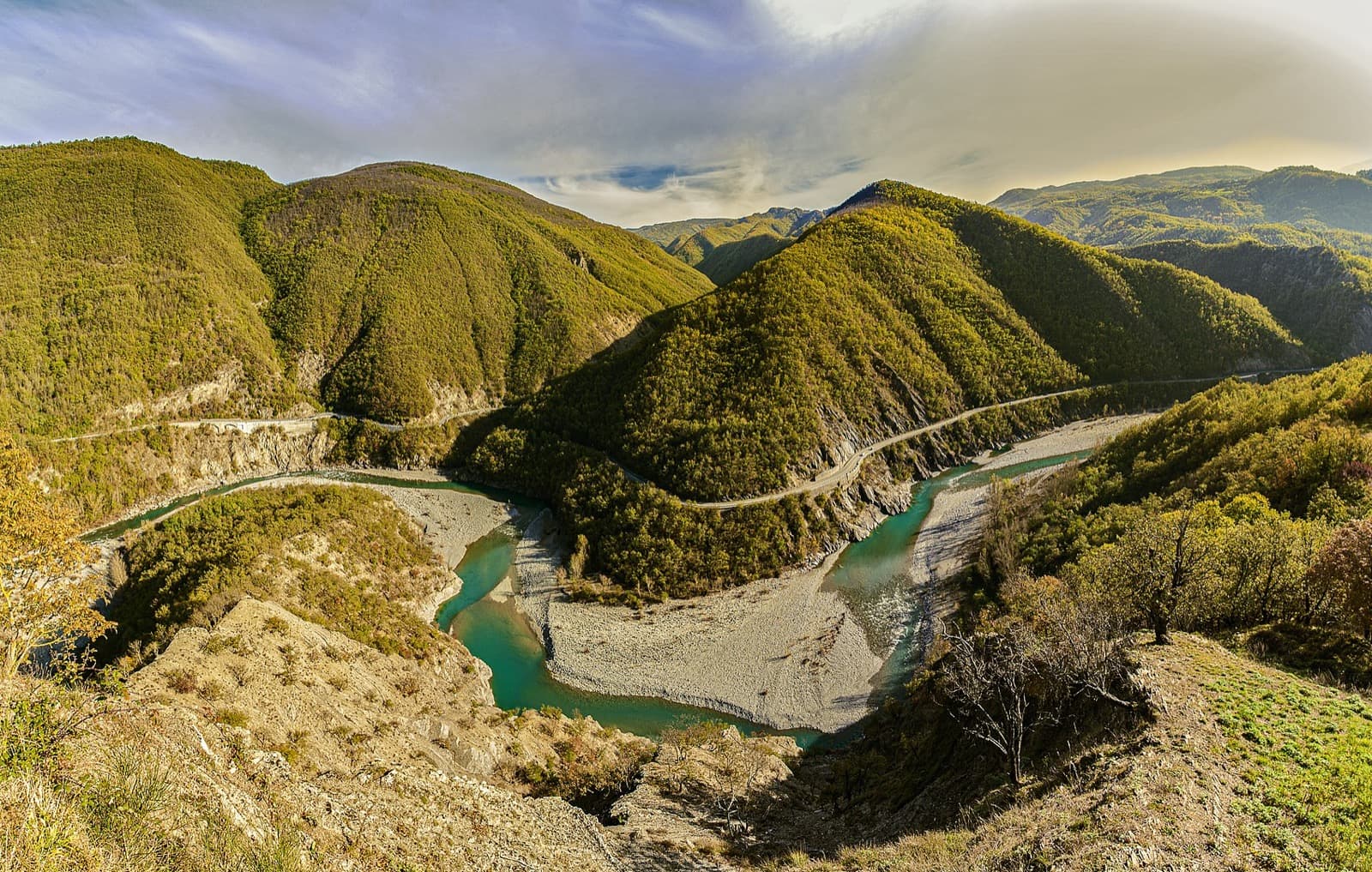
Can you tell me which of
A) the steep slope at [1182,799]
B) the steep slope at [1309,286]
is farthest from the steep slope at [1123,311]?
the steep slope at [1182,799]

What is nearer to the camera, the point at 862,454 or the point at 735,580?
the point at 735,580

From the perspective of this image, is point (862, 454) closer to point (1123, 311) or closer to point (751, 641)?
point (751, 641)

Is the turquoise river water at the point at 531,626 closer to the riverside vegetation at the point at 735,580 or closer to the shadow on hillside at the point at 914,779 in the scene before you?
the riverside vegetation at the point at 735,580

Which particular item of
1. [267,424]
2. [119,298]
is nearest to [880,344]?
[267,424]

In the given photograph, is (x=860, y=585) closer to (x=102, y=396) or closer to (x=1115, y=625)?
(x=1115, y=625)

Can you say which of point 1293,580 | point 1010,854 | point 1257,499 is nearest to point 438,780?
point 1010,854

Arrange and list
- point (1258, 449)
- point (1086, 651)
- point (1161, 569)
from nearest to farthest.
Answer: point (1086, 651)
point (1161, 569)
point (1258, 449)
